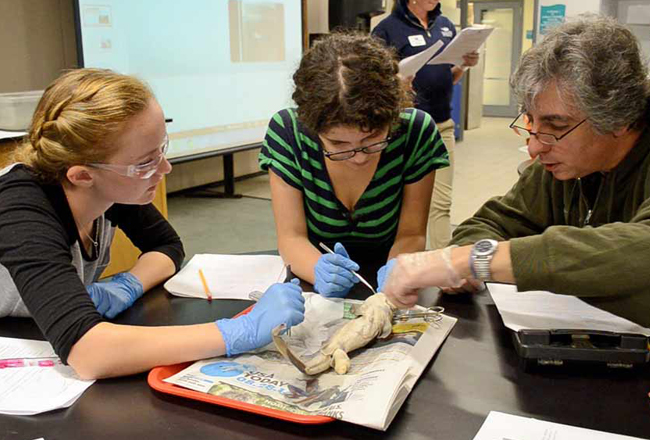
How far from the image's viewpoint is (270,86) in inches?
179

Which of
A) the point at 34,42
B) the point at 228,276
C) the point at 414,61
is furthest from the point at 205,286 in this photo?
the point at 34,42

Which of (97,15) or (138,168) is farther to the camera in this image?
(97,15)

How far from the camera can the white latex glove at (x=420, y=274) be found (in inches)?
39.4

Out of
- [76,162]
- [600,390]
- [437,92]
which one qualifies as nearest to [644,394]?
[600,390]

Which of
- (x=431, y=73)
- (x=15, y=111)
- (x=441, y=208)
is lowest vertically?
(x=441, y=208)

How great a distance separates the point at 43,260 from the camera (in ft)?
3.28

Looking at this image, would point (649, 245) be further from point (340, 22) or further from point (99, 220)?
point (340, 22)

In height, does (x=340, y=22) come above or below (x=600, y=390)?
above

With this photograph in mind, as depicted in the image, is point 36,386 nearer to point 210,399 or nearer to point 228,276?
point 210,399

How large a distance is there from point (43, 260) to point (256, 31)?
359 centimetres

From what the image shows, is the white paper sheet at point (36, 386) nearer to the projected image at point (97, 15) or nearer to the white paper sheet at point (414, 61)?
Answer: the white paper sheet at point (414, 61)

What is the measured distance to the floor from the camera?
12.0 ft

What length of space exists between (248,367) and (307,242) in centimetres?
59

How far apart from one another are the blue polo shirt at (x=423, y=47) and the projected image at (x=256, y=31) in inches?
53.5
